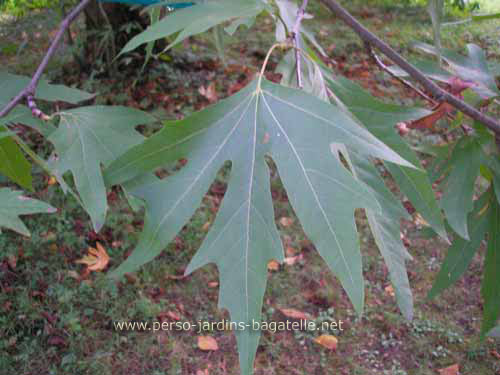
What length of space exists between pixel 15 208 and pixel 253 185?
0.35 m

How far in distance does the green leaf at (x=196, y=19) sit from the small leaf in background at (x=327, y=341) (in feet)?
5.19

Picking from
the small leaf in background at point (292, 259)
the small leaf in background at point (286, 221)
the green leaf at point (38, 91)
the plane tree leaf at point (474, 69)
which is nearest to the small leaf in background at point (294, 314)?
the small leaf in background at point (292, 259)

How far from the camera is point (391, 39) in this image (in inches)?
163

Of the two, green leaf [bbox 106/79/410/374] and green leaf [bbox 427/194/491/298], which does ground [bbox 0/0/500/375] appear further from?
green leaf [bbox 106/79/410/374]

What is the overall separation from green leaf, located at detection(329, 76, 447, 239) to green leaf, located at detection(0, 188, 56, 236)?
0.52m

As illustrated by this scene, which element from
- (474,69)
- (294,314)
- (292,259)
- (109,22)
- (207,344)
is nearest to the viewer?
(474,69)

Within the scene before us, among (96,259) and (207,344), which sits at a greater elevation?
(96,259)

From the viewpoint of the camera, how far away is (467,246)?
1079 millimetres

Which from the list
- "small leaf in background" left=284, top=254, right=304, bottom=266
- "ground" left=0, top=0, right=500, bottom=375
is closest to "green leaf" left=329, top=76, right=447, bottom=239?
"ground" left=0, top=0, right=500, bottom=375

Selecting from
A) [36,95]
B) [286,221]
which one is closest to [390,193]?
[36,95]

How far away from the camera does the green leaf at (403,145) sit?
30.3 inches

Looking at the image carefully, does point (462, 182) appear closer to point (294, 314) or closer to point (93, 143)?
point (93, 143)

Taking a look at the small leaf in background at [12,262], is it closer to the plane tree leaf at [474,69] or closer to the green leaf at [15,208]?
the green leaf at [15,208]

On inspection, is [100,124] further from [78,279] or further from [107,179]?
[78,279]
